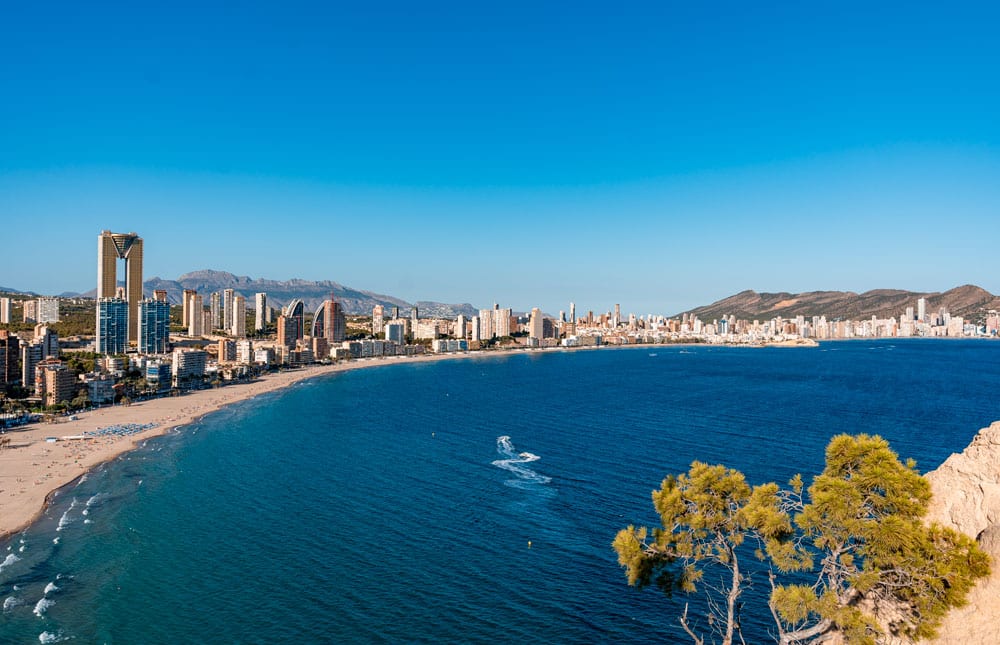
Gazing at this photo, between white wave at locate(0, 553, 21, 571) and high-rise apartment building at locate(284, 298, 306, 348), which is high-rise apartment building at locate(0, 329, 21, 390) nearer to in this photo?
white wave at locate(0, 553, 21, 571)

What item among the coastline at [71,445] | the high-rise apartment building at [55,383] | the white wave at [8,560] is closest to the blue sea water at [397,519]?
the white wave at [8,560]

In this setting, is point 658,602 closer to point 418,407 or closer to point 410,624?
point 410,624

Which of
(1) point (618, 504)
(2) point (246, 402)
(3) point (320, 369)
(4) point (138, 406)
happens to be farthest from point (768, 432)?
(3) point (320, 369)

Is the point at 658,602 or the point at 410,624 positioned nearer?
the point at 410,624

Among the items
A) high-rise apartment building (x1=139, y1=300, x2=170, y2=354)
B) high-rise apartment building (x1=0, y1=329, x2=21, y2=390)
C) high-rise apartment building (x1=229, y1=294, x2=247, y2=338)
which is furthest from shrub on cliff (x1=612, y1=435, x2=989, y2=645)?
high-rise apartment building (x1=229, y1=294, x2=247, y2=338)

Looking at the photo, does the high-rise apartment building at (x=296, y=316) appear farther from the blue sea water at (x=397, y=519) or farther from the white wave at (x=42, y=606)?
the white wave at (x=42, y=606)

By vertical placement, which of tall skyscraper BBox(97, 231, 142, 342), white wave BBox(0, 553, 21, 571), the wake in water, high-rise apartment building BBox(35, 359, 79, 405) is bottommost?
white wave BBox(0, 553, 21, 571)

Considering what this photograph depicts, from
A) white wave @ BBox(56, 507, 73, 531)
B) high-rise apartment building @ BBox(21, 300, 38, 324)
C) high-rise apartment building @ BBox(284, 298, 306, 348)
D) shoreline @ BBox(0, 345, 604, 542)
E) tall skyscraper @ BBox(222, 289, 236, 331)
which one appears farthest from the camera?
tall skyscraper @ BBox(222, 289, 236, 331)
